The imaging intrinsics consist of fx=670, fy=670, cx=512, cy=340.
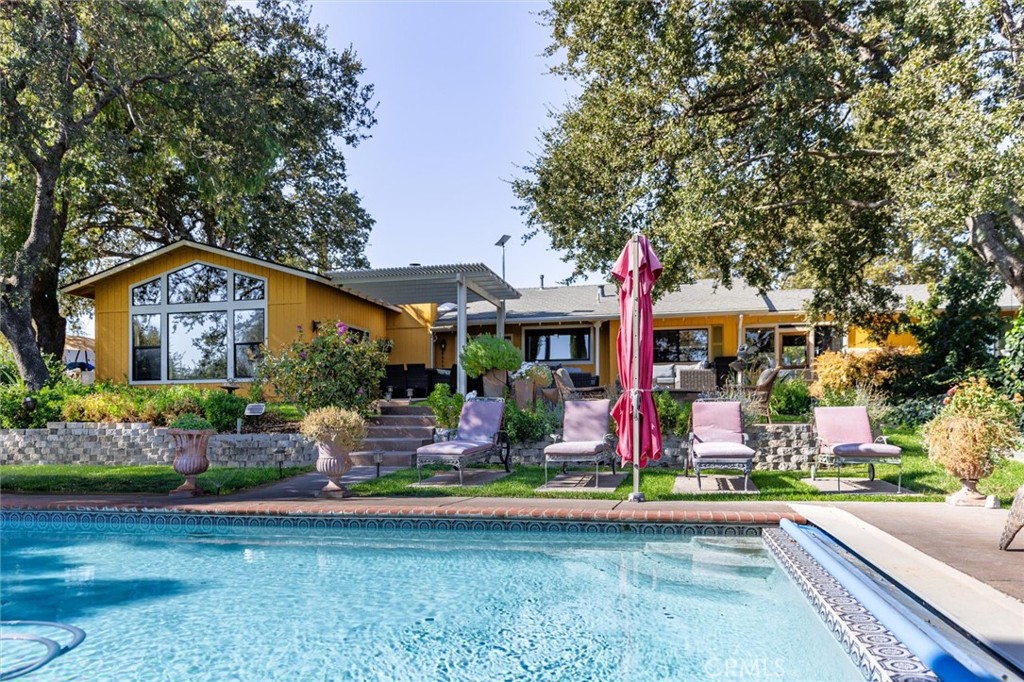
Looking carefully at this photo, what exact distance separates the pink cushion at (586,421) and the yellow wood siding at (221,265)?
31.0 ft

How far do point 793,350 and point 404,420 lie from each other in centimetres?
1344

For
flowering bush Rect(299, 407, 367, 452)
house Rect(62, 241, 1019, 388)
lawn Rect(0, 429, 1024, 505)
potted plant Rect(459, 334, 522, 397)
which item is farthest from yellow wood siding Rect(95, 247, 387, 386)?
flowering bush Rect(299, 407, 367, 452)

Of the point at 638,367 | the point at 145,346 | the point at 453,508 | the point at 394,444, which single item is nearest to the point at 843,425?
the point at 638,367

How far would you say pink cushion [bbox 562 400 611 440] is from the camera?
947 centimetres

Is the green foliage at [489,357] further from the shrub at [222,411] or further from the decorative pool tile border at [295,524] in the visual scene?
the decorative pool tile border at [295,524]

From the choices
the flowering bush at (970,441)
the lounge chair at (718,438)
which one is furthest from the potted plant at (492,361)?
the flowering bush at (970,441)

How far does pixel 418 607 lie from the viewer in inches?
206

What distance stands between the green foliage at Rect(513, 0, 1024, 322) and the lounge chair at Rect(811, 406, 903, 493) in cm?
351

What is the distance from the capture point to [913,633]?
137 inches

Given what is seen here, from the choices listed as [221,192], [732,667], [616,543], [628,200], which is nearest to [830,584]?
[732,667]

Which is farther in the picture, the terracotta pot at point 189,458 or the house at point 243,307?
the house at point 243,307

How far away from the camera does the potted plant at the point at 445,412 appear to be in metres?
11.4

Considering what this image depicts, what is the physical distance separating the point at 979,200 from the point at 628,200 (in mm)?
6164

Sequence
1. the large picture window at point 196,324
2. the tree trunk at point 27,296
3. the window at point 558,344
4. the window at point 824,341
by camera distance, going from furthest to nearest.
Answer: the window at point 558,344, the window at point 824,341, the large picture window at point 196,324, the tree trunk at point 27,296
